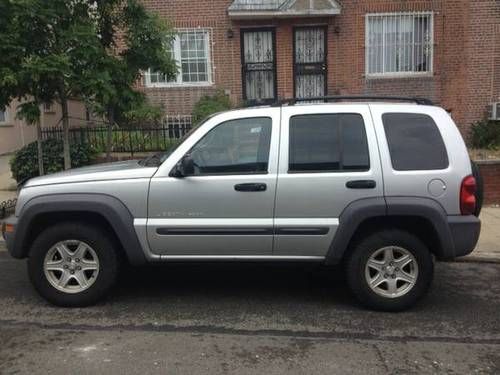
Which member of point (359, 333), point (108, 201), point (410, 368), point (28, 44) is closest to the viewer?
point (410, 368)

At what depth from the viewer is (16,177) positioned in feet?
32.9

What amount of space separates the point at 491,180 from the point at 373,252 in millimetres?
5354

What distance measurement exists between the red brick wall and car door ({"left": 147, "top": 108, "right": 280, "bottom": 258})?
5.65 metres

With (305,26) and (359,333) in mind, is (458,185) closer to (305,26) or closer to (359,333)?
(359,333)

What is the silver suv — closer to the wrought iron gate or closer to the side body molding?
the side body molding

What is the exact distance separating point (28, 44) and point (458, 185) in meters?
5.06

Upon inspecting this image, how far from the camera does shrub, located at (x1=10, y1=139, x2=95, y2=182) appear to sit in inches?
386

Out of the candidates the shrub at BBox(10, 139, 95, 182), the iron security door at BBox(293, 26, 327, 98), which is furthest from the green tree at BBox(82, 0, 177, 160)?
the iron security door at BBox(293, 26, 327, 98)

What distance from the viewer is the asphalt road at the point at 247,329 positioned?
3.97 meters

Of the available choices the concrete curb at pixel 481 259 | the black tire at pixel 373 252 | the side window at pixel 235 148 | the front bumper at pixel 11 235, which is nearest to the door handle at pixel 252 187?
the side window at pixel 235 148

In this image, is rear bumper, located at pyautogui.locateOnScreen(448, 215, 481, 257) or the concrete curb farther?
the concrete curb

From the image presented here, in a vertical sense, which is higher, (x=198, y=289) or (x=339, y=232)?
(x=339, y=232)

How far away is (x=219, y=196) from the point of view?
15.8 ft

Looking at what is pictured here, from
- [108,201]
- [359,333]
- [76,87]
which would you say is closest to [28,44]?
[76,87]
